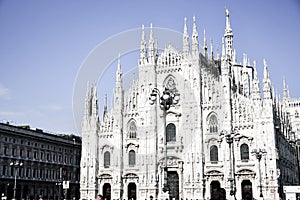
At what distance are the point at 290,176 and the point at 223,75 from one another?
708 inches

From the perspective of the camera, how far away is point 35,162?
2420 inches

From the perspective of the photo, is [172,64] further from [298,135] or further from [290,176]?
[298,135]

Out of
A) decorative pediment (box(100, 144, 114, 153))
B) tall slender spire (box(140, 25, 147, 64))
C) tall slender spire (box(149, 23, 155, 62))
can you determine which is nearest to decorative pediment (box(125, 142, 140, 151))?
decorative pediment (box(100, 144, 114, 153))

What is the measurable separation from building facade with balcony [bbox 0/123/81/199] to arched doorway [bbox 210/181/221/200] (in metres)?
19.0

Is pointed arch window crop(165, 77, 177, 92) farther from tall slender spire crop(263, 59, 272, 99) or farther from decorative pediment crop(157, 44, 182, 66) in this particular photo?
tall slender spire crop(263, 59, 272, 99)

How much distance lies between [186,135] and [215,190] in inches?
304

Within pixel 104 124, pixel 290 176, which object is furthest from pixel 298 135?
pixel 104 124

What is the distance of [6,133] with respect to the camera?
56.9 m

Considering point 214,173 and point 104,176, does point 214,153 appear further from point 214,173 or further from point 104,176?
point 104,176

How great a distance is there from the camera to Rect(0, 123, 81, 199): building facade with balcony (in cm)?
5700

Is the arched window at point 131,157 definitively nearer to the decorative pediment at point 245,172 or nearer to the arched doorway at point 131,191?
the arched doorway at point 131,191

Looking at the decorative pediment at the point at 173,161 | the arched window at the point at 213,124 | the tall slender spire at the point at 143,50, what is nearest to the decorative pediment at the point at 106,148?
the decorative pediment at the point at 173,161

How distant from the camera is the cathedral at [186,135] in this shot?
157 ft

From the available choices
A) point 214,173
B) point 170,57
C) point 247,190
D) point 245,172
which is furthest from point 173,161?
point 170,57
